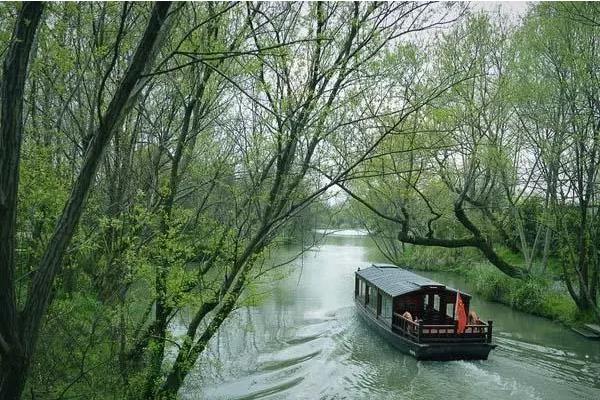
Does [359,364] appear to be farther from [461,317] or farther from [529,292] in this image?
[529,292]

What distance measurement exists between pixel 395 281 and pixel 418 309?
1504mm

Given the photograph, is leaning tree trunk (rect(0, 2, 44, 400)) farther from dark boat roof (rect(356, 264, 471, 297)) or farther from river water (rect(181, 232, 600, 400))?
dark boat roof (rect(356, 264, 471, 297))

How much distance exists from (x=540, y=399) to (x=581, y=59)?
380 inches

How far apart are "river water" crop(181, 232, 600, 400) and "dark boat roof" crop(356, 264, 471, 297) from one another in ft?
4.96

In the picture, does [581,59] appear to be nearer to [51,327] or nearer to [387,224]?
[51,327]

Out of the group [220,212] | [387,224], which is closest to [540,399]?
[220,212]

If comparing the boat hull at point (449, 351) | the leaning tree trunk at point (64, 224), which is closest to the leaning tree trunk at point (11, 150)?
the leaning tree trunk at point (64, 224)

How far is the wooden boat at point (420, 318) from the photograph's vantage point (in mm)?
13750

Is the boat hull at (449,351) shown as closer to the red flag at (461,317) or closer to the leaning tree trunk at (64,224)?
the red flag at (461,317)

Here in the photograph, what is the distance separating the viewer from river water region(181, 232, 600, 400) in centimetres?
1146

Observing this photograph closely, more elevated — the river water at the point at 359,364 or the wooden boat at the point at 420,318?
the wooden boat at the point at 420,318

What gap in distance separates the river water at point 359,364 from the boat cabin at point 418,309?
640 millimetres

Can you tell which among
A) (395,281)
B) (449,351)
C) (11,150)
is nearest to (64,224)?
(11,150)

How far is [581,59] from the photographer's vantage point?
15.1 m
